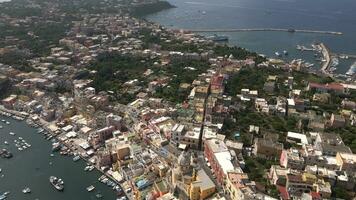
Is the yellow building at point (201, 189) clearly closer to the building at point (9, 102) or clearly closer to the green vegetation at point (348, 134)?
the green vegetation at point (348, 134)

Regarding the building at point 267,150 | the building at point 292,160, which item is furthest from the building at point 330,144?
the building at point 267,150

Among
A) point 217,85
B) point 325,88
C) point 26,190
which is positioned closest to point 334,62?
point 325,88

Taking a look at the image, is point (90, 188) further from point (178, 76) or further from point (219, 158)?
point (178, 76)

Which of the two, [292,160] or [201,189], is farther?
[292,160]

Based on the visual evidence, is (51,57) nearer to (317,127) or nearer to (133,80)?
(133,80)

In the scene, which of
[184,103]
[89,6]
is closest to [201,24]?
[89,6]
